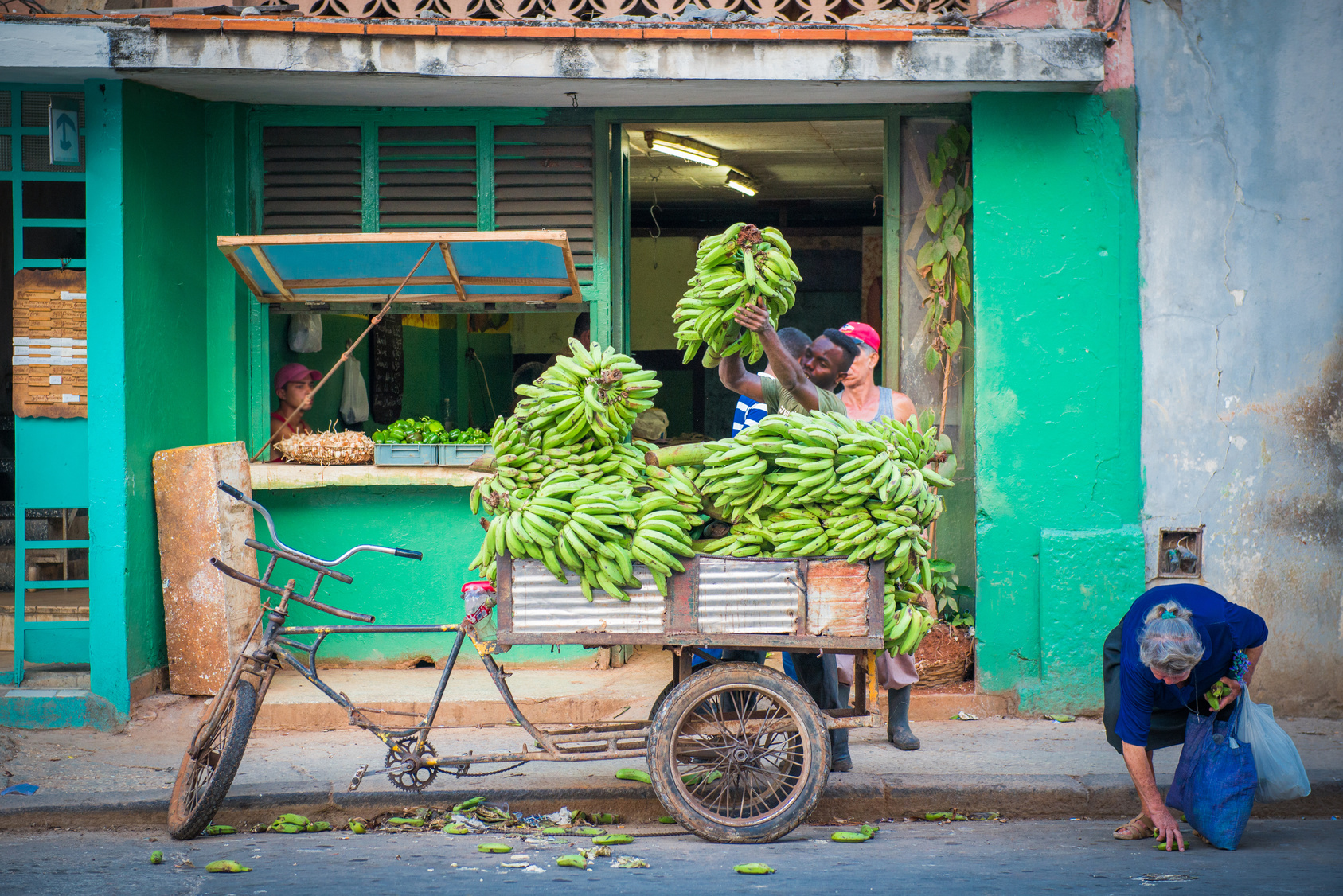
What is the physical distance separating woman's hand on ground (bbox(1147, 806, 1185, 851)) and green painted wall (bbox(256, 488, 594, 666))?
3441mm

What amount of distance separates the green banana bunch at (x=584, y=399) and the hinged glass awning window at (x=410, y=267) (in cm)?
182

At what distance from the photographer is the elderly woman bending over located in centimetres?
395

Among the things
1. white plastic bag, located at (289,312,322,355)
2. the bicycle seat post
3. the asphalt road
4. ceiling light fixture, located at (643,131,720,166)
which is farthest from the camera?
ceiling light fixture, located at (643,131,720,166)

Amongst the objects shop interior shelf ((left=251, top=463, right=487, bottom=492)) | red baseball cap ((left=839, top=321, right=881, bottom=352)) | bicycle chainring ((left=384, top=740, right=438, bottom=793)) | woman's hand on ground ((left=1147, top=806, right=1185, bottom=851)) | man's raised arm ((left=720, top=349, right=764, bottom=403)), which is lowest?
woman's hand on ground ((left=1147, top=806, right=1185, bottom=851))

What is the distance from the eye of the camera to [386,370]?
29.5ft

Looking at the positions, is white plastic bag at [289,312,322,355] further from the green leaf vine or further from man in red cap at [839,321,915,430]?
the green leaf vine

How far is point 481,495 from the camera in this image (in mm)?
4445

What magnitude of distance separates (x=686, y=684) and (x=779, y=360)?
144cm

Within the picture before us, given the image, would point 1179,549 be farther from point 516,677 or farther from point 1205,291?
point 516,677

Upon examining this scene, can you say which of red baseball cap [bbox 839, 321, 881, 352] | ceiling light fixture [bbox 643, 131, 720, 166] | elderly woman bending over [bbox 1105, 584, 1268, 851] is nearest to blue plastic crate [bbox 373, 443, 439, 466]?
red baseball cap [bbox 839, 321, 881, 352]

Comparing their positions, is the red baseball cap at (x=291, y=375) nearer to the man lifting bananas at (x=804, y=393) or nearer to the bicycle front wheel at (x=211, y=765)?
the bicycle front wheel at (x=211, y=765)

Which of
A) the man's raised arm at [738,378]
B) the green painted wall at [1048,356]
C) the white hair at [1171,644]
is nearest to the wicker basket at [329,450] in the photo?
the man's raised arm at [738,378]

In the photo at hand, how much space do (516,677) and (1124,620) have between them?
3.47m

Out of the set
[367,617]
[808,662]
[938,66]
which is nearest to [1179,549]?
[808,662]
